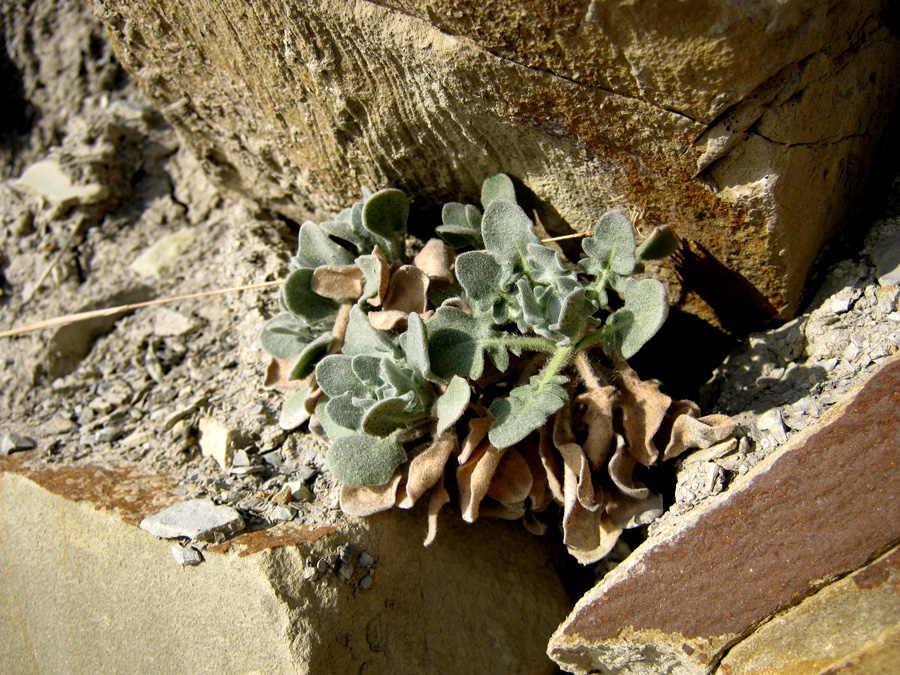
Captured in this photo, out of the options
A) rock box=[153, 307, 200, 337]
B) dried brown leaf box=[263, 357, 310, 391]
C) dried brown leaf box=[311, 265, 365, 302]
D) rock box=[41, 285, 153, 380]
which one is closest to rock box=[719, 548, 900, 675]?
dried brown leaf box=[311, 265, 365, 302]

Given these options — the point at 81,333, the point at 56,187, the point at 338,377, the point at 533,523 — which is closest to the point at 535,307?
the point at 338,377

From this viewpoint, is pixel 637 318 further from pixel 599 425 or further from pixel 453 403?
pixel 453 403

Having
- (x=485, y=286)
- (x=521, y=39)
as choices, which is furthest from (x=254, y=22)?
(x=485, y=286)

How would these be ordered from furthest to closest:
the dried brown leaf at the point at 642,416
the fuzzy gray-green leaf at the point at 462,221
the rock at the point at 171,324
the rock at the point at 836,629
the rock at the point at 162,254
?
the rock at the point at 162,254, the rock at the point at 171,324, the fuzzy gray-green leaf at the point at 462,221, the dried brown leaf at the point at 642,416, the rock at the point at 836,629

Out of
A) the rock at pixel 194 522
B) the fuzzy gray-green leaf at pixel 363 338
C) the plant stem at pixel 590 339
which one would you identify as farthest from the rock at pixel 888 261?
the rock at pixel 194 522

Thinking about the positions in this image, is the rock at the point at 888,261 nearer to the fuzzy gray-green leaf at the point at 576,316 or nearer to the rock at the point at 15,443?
the fuzzy gray-green leaf at the point at 576,316

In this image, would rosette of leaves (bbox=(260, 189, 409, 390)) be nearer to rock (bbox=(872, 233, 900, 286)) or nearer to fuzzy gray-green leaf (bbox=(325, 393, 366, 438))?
fuzzy gray-green leaf (bbox=(325, 393, 366, 438))

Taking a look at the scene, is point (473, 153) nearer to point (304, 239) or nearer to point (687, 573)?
point (304, 239)
